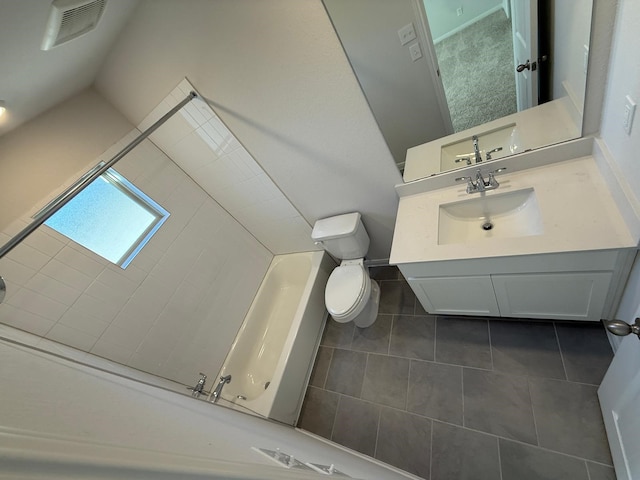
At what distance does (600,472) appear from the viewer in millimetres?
895

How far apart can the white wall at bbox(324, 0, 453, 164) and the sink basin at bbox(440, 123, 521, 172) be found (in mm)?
244

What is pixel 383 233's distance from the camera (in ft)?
6.11

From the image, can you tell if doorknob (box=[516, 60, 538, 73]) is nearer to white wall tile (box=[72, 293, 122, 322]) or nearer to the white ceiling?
→ the white ceiling

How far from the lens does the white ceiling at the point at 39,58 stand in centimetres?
88

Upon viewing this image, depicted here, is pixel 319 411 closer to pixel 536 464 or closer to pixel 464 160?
pixel 536 464

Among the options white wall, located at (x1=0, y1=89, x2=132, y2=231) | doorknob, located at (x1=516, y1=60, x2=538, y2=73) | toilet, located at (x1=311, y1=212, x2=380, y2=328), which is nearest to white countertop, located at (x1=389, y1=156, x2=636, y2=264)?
toilet, located at (x1=311, y1=212, x2=380, y2=328)

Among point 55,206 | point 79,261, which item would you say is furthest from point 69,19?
point 79,261

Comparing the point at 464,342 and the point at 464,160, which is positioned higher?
the point at 464,160

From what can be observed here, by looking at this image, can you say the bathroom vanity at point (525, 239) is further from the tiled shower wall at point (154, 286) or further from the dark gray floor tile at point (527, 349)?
the tiled shower wall at point (154, 286)

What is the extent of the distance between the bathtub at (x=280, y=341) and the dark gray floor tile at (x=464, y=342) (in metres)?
0.93

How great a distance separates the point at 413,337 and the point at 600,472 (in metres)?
0.85

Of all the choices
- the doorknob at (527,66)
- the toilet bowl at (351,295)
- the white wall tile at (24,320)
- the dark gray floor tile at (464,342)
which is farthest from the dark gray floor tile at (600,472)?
the white wall tile at (24,320)

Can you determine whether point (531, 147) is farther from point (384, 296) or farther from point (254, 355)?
point (254, 355)

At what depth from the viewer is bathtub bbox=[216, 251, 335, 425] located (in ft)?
4.92
